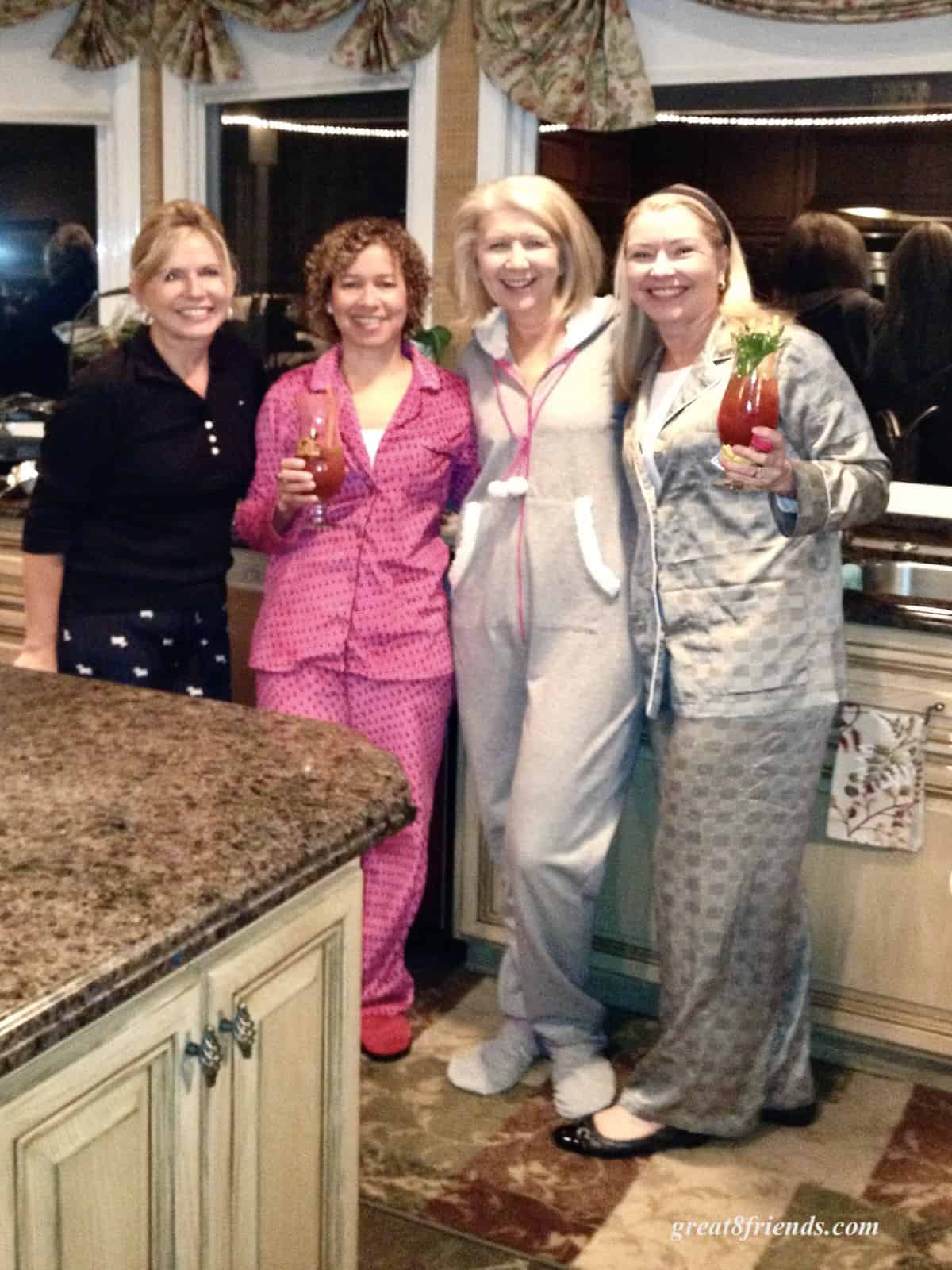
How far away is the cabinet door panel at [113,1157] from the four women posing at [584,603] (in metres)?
1.06

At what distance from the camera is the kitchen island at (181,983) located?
3.12 feet

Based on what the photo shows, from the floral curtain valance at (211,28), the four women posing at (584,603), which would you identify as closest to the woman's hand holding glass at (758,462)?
the four women posing at (584,603)

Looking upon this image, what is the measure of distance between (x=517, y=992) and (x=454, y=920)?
0.37m

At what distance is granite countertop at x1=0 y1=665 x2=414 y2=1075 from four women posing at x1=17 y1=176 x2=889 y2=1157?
2.14 ft

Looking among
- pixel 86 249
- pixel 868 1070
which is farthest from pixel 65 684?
pixel 86 249

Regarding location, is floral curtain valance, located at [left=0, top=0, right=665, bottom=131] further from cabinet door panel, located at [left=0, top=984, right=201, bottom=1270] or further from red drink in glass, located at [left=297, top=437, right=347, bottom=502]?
cabinet door panel, located at [left=0, top=984, right=201, bottom=1270]

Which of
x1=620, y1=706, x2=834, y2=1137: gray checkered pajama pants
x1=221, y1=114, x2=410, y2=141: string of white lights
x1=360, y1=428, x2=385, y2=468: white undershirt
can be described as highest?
x1=221, y1=114, x2=410, y2=141: string of white lights

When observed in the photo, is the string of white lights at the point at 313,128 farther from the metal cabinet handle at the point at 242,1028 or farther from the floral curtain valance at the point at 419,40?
the metal cabinet handle at the point at 242,1028

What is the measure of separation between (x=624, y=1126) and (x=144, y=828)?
4.26ft

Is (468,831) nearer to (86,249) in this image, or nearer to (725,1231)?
(725,1231)

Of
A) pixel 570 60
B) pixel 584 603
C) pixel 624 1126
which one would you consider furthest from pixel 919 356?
pixel 624 1126

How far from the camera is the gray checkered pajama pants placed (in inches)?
77.7

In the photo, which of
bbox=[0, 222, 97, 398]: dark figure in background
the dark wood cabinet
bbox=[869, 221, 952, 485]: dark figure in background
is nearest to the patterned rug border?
bbox=[869, 221, 952, 485]: dark figure in background

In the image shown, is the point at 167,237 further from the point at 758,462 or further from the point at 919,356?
the point at 919,356
